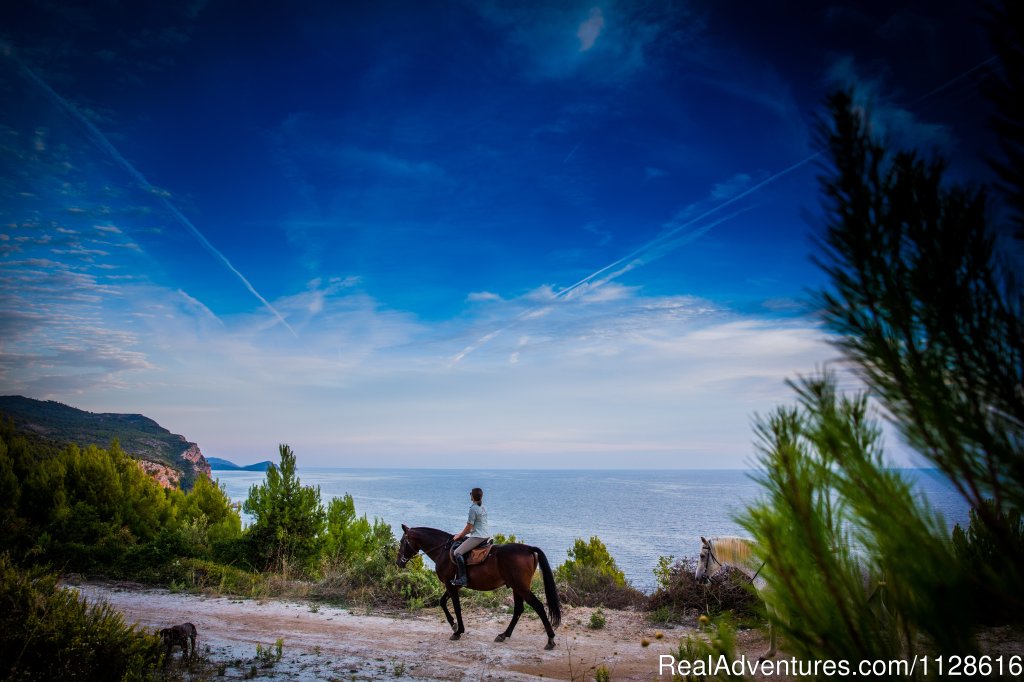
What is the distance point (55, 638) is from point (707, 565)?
10.6 m

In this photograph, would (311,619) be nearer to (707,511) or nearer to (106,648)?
(106,648)

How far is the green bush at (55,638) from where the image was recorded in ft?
14.4

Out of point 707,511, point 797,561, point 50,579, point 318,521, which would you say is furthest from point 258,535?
point 707,511

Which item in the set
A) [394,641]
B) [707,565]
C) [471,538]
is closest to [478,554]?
[471,538]

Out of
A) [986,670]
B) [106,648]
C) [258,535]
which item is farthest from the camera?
[258,535]

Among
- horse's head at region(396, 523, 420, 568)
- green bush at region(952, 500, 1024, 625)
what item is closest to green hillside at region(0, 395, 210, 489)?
horse's head at region(396, 523, 420, 568)

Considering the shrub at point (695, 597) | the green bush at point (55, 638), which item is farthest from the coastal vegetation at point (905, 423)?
the shrub at point (695, 597)

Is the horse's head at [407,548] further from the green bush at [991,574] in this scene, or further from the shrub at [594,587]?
the green bush at [991,574]

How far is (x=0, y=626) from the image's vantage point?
441 centimetres

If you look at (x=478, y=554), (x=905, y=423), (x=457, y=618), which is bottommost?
(x=457, y=618)

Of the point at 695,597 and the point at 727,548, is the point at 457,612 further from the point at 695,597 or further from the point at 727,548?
the point at 727,548

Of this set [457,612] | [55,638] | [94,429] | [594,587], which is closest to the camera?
[55,638]

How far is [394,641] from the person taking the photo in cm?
870

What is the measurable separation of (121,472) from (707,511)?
234ft
